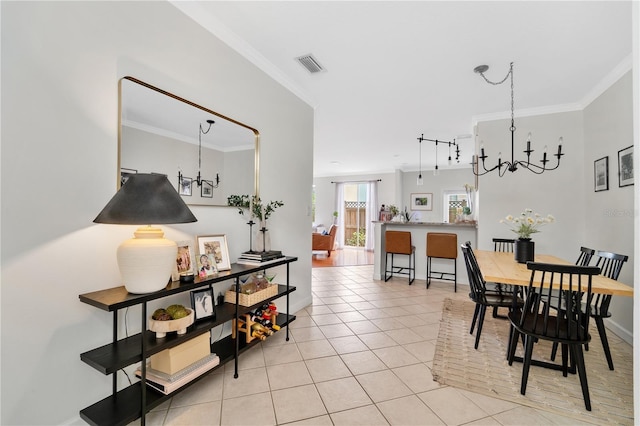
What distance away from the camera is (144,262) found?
1456 mm

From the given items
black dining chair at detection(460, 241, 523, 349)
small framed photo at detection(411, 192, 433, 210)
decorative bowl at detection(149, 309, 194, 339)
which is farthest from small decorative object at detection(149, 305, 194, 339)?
small framed photo at detection(411, 192, 433, 210)

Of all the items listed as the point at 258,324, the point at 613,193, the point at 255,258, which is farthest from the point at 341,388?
the point at 613,193

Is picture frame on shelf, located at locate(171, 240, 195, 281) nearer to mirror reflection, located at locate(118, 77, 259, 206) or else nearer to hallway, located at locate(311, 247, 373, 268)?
mirror reflection, located at locate(118, 77, 259, 206)

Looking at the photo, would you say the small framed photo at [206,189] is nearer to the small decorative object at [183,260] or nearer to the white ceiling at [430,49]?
the small decorative object at [183,260]

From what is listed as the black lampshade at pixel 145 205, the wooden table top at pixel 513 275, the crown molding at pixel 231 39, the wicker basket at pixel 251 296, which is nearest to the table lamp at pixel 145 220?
the black lampshade at pixel 145 205

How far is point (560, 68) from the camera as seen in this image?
289cm

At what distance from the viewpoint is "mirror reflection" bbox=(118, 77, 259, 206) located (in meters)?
1.69

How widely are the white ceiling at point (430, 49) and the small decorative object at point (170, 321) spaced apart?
2091 mm

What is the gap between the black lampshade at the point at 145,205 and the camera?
1.36m

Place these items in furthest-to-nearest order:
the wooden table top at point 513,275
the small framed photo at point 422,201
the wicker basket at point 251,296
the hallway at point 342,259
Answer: the small framed photo at point 422,201 → the hallway at point 342,259 → the wicker basket at point 251,296 → the wooden table top at point 513,275

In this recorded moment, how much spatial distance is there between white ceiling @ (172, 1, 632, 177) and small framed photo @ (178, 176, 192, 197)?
1224 millimetres

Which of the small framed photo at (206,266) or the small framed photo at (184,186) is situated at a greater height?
the small framed photo at (184,186)

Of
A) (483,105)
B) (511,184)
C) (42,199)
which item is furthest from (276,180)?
(511,184)

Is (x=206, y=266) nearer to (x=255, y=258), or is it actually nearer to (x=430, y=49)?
(x=255, y=258)
